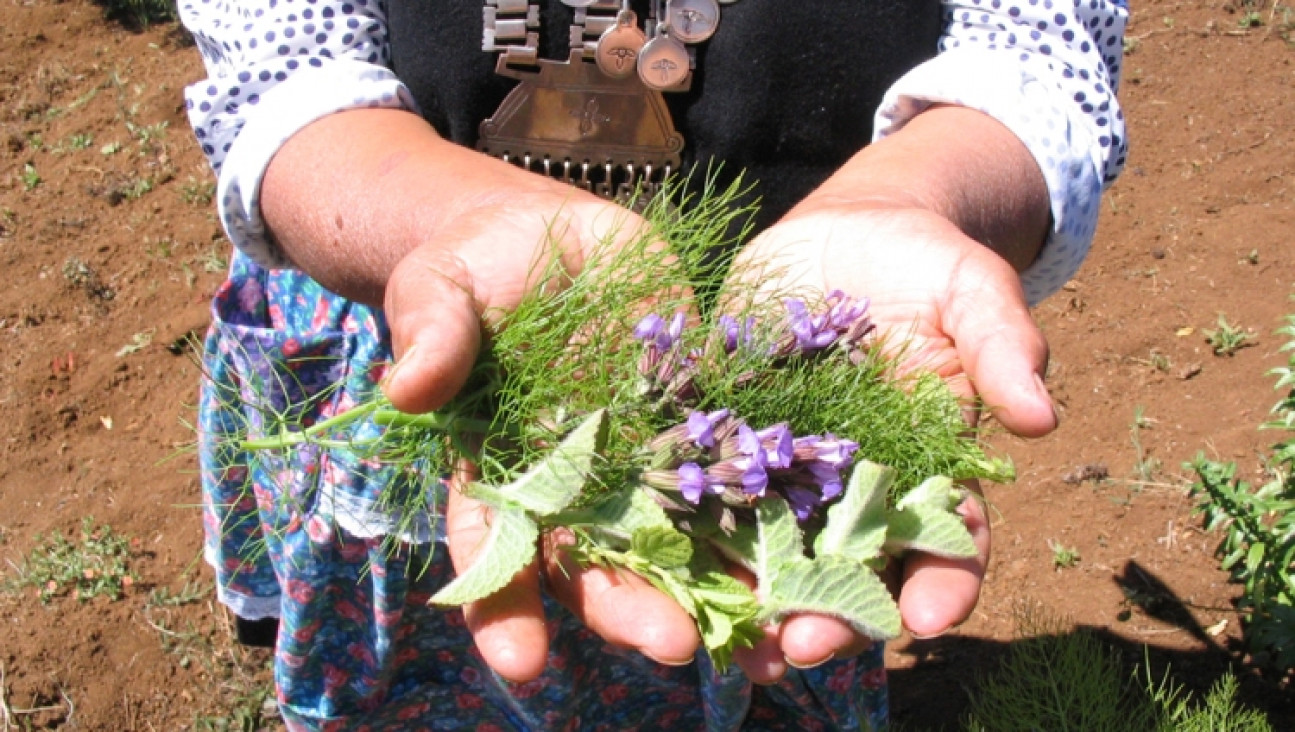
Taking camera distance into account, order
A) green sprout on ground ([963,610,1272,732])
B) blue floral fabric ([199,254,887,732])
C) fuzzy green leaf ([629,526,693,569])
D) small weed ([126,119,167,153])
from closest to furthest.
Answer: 1. fuzzy green leaf ([629,526,693,569])
2. blue floral fabric ([199,254,887,732])
3. green sprout on ground ([963,610,1272,732])
4. small weed ([126,119,167,153])

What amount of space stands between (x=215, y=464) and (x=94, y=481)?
146cm

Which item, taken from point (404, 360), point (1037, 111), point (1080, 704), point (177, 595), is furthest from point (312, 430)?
point (177, 595)

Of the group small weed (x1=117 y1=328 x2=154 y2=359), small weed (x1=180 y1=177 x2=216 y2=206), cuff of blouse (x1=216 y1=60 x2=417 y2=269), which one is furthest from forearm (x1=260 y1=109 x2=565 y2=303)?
small weed (x1=180 y1=177 x2=216 y2=206)

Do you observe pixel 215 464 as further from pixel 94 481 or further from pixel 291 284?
pixel 94 481

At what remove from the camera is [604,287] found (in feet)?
5.15

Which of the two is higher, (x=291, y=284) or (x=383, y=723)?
(x=291, y=284)

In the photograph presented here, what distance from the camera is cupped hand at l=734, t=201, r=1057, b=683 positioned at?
1.46 metres

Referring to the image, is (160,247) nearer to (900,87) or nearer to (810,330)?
(900,87)

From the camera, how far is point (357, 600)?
7.11ft

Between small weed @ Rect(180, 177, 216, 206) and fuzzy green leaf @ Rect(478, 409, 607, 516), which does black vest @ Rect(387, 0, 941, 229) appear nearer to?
fuzzy green leaf @ Rect(478, 409, 607, 516)

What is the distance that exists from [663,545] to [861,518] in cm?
26

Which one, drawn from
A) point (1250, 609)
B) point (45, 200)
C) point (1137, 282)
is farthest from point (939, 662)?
point (45, 200)

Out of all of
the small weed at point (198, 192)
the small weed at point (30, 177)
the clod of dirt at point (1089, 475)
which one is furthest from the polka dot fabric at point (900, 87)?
the small weed at point (30, 177)

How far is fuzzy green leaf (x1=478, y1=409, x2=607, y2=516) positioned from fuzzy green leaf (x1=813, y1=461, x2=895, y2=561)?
12.3 inches
